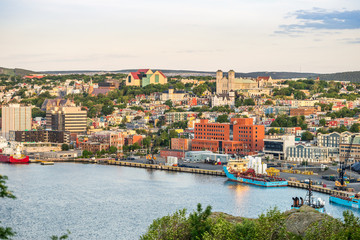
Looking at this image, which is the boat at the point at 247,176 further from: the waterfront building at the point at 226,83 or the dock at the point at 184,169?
the waterfront building at the point at 226,83

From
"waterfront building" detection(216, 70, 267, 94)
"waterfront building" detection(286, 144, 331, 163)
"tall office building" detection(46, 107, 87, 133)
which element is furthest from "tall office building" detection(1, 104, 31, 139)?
"waterfront building" detection(216, 70, 267, 94)

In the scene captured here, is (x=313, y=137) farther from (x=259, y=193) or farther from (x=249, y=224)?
(x=249, y=224)

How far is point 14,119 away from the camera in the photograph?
34344mm

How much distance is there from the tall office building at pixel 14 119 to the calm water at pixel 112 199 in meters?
11.9

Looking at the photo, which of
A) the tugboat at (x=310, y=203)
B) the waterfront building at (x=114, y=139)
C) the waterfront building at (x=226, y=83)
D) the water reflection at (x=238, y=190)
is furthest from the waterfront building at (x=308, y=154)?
the waterfront building at (x=226, y=83)

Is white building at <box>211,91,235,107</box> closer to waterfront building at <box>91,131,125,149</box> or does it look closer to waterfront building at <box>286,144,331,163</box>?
waterfront building at <box>91,131,125,149</box>

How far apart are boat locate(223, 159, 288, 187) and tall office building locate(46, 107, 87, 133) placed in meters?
13.5

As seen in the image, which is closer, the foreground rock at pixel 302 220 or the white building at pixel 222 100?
the foreground rock at pixel 302 220

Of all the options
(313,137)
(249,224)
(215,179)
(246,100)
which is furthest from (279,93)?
(249,224)

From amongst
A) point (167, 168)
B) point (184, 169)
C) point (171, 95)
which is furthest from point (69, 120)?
point (171, 95)

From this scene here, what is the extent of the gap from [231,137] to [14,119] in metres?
11.8

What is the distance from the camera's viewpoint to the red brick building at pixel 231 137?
26.8m

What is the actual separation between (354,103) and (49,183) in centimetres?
2688

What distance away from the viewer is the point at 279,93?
48.2 metres
